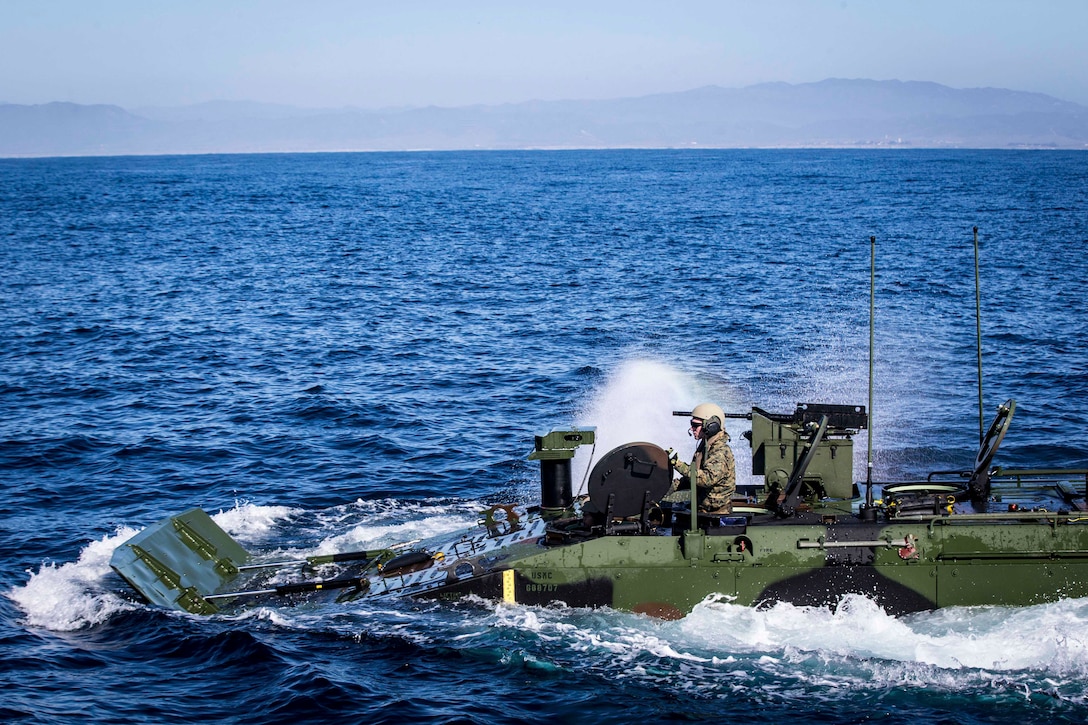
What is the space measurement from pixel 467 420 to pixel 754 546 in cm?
1460

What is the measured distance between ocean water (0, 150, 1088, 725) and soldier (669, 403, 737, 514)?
5.06ft

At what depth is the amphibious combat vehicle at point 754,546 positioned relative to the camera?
15492 millimetres

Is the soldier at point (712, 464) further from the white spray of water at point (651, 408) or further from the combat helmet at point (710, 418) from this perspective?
the white spray of water at point (651, 408)

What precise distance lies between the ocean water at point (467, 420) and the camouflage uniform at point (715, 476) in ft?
4.96

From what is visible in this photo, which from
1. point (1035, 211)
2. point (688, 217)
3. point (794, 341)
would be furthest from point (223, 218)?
point (794, 341)

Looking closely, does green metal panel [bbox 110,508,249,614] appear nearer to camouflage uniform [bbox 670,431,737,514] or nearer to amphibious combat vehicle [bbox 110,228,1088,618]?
amphibious combat vehicle [bbox 110,228,1088,618]

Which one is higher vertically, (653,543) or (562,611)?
(653,543)

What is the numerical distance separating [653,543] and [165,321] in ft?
108

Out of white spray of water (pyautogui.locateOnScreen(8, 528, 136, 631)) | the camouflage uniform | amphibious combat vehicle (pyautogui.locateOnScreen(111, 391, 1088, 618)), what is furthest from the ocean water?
the camouflage uniform

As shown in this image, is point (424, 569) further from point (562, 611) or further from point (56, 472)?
point (56, 472)

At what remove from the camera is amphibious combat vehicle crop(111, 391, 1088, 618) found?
50.8 ft

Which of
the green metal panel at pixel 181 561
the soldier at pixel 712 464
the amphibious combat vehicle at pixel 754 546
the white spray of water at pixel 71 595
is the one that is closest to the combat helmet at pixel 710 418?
the soldier at pixel 712 464

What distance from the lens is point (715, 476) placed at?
16.5 m

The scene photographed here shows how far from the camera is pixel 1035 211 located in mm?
83875
